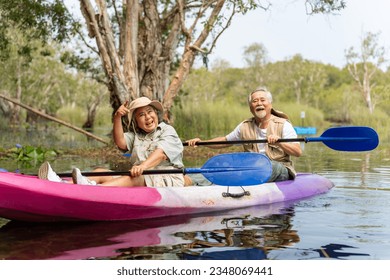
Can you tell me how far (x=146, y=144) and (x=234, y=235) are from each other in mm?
1354

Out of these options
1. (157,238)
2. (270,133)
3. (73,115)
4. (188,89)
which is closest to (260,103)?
(270,133)

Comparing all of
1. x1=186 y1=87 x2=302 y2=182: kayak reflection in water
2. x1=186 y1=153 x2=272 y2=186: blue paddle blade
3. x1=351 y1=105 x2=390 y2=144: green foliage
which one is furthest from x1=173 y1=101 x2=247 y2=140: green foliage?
x1=186 y1=153 x2=272 y2=186: blue paddle blade

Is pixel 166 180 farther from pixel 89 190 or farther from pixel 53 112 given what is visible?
pixel 53 112

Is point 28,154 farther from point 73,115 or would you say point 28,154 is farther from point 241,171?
point 73,115

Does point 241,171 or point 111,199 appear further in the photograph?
point 241,171

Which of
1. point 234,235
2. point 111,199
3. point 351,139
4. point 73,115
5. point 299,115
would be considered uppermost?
point 73,115

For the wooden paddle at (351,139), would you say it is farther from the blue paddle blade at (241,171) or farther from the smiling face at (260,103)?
the blue paddle blade at (241,171)

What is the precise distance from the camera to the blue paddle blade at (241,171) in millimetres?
5250

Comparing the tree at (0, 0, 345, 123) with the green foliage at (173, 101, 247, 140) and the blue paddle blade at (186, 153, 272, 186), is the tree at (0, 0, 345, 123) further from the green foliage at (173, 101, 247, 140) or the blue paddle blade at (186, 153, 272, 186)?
the blue paddle blade at (186, 153, 272, 186)

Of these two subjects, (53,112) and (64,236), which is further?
(53,112)

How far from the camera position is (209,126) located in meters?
16.6

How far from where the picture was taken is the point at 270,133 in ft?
19.9
